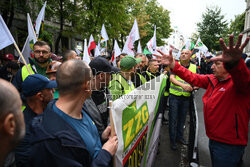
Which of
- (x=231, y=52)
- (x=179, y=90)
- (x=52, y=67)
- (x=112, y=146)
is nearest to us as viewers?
(x=112, y=146)

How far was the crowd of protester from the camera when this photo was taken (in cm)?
105

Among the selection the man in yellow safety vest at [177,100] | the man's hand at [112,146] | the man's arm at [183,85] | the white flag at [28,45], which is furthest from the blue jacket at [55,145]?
the man in yellow safety vest at [177,100]

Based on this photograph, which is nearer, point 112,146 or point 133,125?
point 112,146

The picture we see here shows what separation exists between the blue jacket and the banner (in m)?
0.37

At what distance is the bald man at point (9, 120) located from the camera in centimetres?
74

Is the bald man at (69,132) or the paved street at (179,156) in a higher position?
the bald man at (69,132)

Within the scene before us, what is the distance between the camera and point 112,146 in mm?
1393

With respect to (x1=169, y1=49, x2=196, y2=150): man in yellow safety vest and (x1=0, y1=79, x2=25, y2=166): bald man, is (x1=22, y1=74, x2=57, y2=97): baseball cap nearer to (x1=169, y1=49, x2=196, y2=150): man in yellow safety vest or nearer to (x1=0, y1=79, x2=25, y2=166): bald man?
(x1=0, y1=79, x2=25, y2=166): bald man

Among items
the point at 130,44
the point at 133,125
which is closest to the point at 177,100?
the point at 133,125

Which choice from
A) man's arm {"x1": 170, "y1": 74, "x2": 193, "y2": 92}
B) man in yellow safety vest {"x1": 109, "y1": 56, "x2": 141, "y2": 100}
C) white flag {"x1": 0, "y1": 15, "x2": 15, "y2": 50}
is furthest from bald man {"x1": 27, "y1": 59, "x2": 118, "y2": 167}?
man's arm {"x1": 170, "y1": 74, "x2": 193, "y2": 92}

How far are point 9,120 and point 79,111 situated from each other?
669 mm

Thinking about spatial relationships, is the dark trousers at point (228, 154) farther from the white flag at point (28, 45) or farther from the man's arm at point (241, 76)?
the white flag at point (28, 45)

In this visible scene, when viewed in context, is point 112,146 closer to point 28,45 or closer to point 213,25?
point 28,45

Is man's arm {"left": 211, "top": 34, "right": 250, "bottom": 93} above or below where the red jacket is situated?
above
